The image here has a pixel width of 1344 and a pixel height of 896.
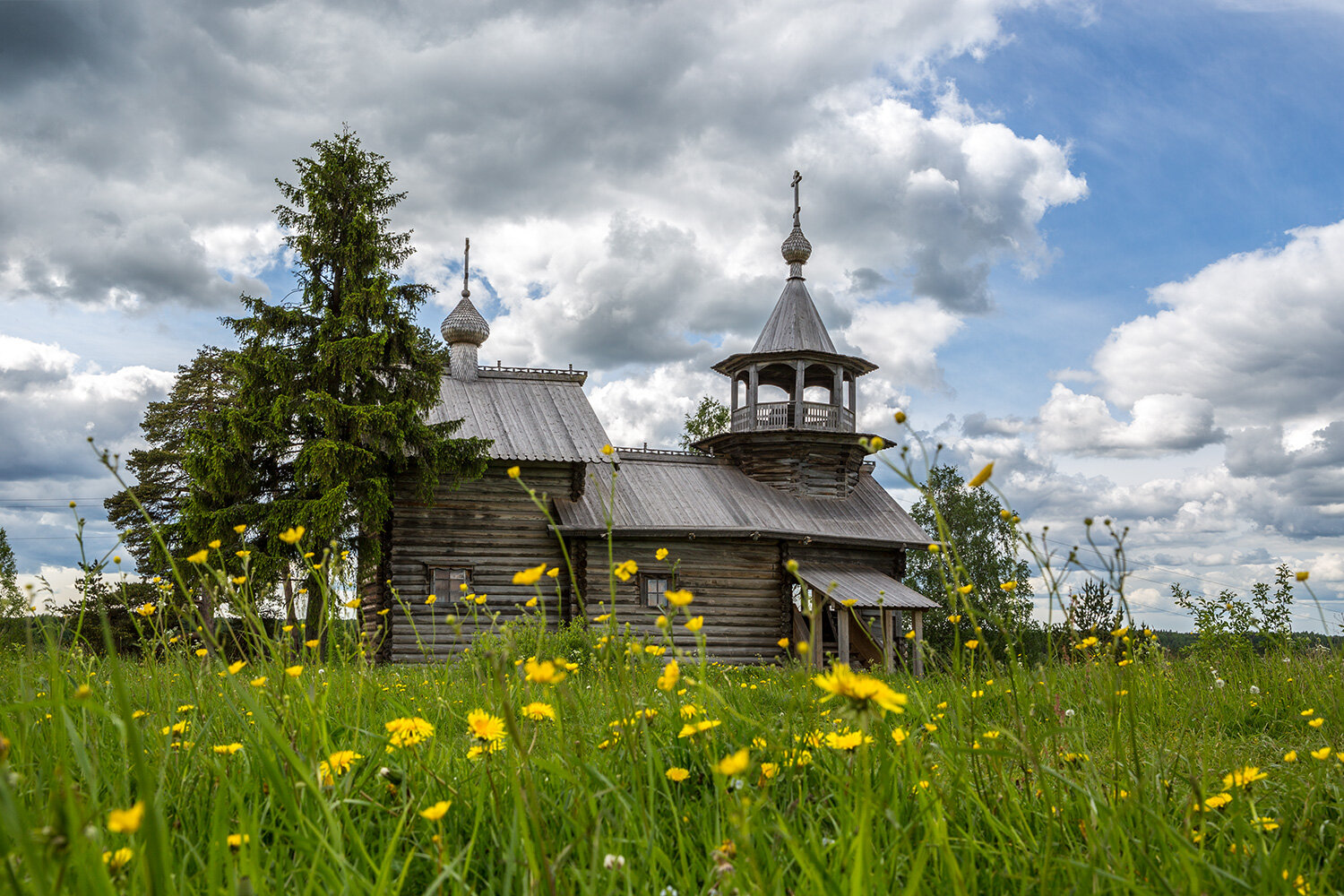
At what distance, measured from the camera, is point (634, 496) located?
1952 cm

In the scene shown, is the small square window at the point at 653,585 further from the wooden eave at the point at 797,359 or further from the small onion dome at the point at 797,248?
the small onion dome at the point at 797,248

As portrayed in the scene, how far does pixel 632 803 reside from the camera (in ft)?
6.04

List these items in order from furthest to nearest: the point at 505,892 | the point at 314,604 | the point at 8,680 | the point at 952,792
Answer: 1. the point at 314,604
2. the point at 8,680
3. the point at 952,792
4. the point at 505,892

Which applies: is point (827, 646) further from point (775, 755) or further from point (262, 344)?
point (775, 755)

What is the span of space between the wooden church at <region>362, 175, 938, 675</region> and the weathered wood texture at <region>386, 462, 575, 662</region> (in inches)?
1.4

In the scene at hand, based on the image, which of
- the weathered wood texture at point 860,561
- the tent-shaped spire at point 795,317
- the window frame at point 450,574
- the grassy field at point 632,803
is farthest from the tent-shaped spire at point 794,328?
the grassy field at point 632,803

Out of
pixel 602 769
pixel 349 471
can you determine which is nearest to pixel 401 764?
pixel 602 769

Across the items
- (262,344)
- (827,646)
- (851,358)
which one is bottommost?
(827,646)

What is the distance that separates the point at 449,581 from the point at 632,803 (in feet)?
52.5

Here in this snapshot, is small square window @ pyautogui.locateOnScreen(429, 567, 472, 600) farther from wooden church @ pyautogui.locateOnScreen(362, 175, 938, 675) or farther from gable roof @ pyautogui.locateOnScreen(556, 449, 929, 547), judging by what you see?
gable roof @ pyautogui.locateOnScreen(556, 449, 929, 547)

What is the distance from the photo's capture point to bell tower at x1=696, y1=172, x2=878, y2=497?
70.8 ft

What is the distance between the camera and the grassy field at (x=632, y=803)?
1275mm

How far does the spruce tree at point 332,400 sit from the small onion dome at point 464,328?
7036 mm

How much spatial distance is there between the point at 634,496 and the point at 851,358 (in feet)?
23.1
